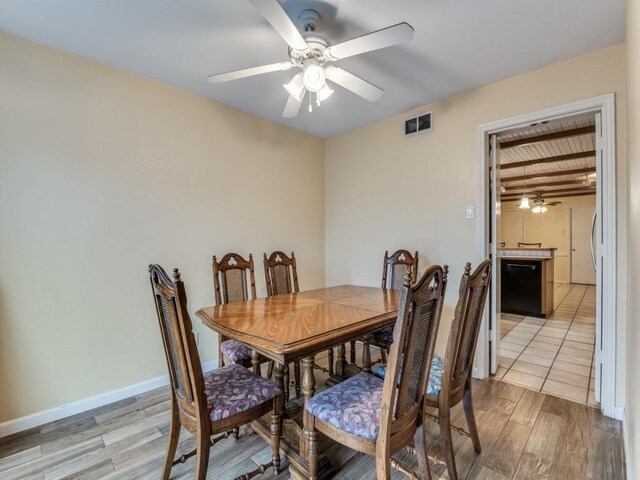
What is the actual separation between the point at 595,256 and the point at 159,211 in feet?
10.9

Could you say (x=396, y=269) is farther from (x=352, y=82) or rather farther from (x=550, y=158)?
(x=550, y=158)

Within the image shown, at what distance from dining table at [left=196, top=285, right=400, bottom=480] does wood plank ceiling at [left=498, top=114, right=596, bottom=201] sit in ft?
6.83

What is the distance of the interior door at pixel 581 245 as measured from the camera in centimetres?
819

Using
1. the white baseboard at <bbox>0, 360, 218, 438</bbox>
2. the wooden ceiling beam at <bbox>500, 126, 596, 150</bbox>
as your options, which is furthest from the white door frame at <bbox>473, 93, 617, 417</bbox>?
the white baseboard at <bbox>0, 360, 218, 438</bbox>

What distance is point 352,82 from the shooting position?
6.25 feet

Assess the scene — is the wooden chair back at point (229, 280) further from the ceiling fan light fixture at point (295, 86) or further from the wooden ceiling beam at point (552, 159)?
the wooden ceiling beam at point (552, 159)

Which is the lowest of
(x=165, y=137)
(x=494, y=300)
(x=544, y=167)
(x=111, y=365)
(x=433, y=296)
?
(x=111, y=365)

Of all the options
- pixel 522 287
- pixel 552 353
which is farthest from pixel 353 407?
pixel 522 287

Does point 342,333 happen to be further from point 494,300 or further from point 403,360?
point 494,300

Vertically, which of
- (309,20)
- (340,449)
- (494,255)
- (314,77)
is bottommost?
(340,449)

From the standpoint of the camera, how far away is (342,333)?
1.42 meters

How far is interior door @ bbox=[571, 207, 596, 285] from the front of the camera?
8188 millimetres

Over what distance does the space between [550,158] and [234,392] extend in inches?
215

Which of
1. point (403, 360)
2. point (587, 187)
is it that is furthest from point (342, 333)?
point (587, 187)
